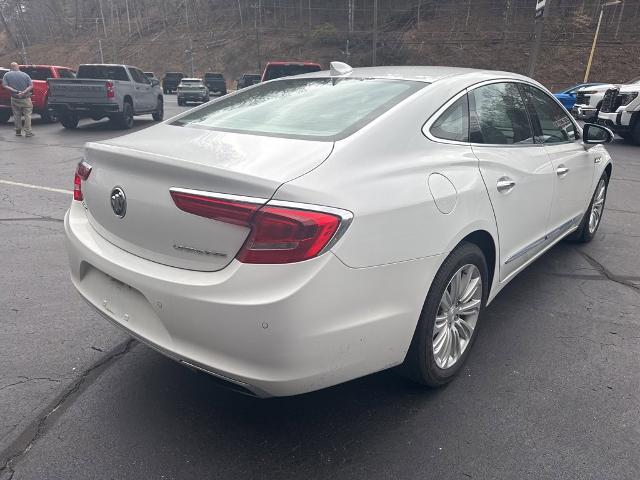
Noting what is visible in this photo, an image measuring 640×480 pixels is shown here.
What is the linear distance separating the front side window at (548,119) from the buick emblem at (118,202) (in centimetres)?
278

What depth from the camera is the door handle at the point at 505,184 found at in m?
2.91

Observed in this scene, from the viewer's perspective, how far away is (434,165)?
2500 mm

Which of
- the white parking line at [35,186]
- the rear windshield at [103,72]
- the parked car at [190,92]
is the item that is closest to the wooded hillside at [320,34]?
the parked car at [190,92]

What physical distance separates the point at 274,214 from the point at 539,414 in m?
1.71

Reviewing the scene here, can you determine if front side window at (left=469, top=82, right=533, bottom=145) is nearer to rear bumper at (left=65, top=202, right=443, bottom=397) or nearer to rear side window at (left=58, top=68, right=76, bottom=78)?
rear bumper at (left=65, top=202, right=443, bottom=397)

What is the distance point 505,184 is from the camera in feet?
9.71

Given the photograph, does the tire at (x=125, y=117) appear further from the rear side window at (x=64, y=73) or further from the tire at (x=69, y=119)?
the rear side window at (x=64, y=73)

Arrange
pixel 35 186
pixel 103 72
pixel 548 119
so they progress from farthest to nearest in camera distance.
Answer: pixel 103 72, pixel 35 186, pixel 548 119

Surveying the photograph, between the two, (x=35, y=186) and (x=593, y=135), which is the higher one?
(x=593, y=135)

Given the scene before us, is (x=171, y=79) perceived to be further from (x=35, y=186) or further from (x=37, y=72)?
(x=35, y=186)

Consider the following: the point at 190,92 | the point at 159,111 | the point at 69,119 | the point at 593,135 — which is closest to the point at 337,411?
the point at 593,135

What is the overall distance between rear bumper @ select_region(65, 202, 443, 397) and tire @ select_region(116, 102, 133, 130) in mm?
13837

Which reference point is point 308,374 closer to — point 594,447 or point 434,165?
point 434,165

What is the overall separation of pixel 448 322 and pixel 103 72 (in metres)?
16.3
